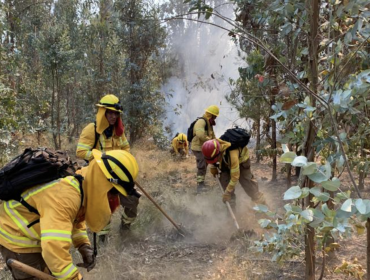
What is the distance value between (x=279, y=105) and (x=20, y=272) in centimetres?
213

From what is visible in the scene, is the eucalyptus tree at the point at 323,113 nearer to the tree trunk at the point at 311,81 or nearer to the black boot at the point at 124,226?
the tree trunk at the point at 311,81

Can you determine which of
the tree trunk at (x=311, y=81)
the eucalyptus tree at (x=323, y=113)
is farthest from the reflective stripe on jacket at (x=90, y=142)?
the tree trunk at (x=311, y=81)

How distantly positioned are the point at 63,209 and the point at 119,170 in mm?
400

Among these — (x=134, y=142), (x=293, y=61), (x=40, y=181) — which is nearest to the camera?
(x=40, y=181)

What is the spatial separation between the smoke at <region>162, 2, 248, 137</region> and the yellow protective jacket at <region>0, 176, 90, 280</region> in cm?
1876

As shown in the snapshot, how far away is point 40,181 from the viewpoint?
6.44ft

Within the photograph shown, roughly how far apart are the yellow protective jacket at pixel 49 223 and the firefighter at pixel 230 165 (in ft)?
8.28

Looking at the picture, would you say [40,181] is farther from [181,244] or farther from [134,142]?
[134,142]

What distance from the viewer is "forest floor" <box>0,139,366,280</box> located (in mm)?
3436

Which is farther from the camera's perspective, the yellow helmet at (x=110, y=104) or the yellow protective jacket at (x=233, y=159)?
the yellow protective jacket at (x=233, y=159)

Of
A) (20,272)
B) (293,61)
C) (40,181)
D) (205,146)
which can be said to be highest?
(293,61)

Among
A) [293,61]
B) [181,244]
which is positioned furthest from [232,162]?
[293,61]

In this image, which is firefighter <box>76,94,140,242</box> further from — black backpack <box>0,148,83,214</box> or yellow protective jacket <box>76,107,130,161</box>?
black backpack <box>0,148,83,214</box>

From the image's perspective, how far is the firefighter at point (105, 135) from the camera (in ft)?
13.5
